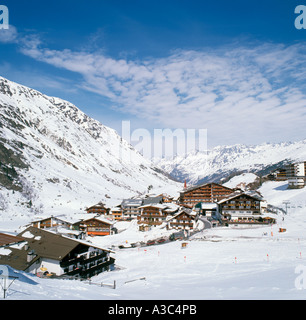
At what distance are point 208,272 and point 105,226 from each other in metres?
46.2

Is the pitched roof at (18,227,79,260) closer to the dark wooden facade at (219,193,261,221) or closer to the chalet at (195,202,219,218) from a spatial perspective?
the dark wooden facade at (219,193,261,221)

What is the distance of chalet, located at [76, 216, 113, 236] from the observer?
66.2 m

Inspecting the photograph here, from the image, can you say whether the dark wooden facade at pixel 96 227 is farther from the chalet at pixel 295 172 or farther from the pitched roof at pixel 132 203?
the chalet at pixel 295 172

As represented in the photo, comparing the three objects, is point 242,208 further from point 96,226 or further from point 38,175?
point 38,175

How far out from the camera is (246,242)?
126 feet

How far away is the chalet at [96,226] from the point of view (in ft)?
217

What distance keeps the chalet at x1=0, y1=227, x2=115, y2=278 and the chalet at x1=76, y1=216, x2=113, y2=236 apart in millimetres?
30966

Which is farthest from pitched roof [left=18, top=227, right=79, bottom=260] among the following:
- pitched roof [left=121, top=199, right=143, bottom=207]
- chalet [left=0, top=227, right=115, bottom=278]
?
pitched roof [left=121, top=199, right=143, bottom=207]

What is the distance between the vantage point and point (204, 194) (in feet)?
333

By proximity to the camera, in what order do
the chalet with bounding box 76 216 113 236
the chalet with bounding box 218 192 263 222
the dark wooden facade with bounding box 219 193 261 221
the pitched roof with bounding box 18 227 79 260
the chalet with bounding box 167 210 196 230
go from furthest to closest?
the chalet with bounding box 76 216 113 236 → the chalet with bounding box 167 210 196 230 → the dark wooden facade with bounding box 219 193 261 221 → the chalet with bounding box 218 192 263 222 → the pitched roof with bounding box 18 227 79 260

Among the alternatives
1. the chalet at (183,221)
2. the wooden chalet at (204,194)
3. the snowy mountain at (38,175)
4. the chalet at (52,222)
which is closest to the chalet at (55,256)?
the chalet at (183,221)

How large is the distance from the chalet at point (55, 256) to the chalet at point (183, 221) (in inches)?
1125
